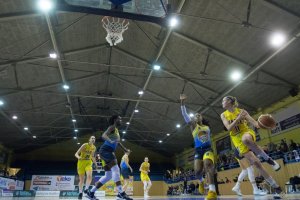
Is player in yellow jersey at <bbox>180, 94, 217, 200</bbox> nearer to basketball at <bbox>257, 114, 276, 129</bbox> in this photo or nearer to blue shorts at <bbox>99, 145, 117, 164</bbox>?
basketball at <bbox>257, 114, 276, 129</bbox>

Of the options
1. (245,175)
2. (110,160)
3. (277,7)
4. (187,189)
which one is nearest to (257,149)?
(110,160)

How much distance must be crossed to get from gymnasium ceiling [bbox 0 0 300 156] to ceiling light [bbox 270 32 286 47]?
280 millimetres

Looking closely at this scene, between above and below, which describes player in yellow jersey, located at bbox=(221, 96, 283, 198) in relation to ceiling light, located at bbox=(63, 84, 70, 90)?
below

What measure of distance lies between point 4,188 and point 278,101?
872 inches

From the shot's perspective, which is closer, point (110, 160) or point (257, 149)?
point (257, 149)

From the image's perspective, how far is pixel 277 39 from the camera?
12.2 meters

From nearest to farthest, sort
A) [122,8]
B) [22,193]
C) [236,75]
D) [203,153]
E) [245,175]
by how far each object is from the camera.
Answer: [203,153]
[122,8]
[245,175]
[236,75]
[22,193]

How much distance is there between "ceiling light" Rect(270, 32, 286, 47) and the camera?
39.4ft

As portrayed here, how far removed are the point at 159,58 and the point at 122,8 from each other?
9379mm

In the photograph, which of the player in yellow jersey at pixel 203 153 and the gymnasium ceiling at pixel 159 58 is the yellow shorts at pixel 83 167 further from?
the gymnasium ceiling at pixel 159 58

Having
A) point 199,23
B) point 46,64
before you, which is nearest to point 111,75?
point 46,64

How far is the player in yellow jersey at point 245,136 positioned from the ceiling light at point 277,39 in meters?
8.34

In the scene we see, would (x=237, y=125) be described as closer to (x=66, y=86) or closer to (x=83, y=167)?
(x=83, y=167)

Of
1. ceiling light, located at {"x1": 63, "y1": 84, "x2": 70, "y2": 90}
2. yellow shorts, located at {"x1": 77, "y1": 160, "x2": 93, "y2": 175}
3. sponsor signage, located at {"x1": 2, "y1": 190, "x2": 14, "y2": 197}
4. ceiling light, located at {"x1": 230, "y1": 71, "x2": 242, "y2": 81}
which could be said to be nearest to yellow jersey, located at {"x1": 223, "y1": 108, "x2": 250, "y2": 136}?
yellow shorts, located at {"x1": 77, "y1": 160, "x2": 93, "y2": 175}
